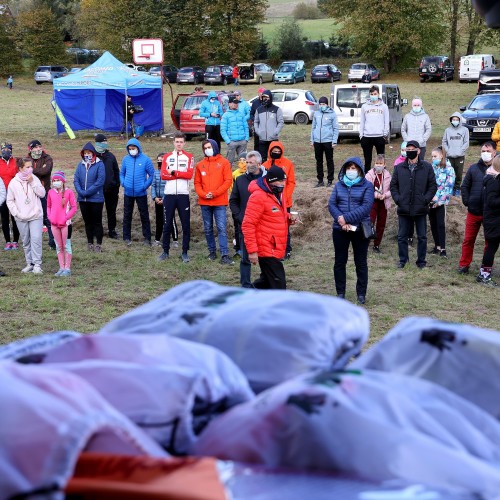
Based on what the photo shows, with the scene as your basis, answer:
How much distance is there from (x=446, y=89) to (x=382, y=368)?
136ft

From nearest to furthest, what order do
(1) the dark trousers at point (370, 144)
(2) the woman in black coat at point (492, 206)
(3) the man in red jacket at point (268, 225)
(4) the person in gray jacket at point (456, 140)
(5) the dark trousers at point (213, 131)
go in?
1. (3) the man in red jacket at point (268, 225)
2. (2) the woman in black coat at point (492, 206)
3. (4) the person in gray jacket at point (456, 140)
4. (1) the dark trousers at point (370, 144)
5. (5) the dark trousers at point (213, 131)

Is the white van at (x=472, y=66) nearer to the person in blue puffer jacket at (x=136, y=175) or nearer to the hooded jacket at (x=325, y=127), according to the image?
the hooded jacket at (x=325, y=127)

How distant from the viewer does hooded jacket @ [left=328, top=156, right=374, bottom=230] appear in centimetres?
1044

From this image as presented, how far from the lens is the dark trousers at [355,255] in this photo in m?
10.6

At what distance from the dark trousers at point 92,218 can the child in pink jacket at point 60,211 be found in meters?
1.20

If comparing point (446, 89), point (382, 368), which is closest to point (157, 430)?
point (382, 368)

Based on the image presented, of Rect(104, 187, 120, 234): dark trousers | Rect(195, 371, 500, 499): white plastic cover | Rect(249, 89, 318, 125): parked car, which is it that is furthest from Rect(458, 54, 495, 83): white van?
Rect(195, 371, 500, 499): white plastic cover

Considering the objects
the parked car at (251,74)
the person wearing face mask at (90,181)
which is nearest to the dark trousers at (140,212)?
the person wearing face mask at (90,181)

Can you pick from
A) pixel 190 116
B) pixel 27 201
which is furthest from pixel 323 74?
pixel 27 201

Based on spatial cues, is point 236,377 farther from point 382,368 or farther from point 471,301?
point 471,301

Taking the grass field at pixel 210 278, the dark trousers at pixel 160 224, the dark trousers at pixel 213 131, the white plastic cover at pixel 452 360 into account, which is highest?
the dark trousers at pixel 213 131

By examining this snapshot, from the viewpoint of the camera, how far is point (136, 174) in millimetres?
14000

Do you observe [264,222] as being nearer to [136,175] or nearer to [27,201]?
[27,201]

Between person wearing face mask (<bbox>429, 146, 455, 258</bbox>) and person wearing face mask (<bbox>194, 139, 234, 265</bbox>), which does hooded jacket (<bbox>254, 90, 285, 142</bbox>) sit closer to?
person wearing face mask (<bbox>194, 139, 234, 265</bbox>)
